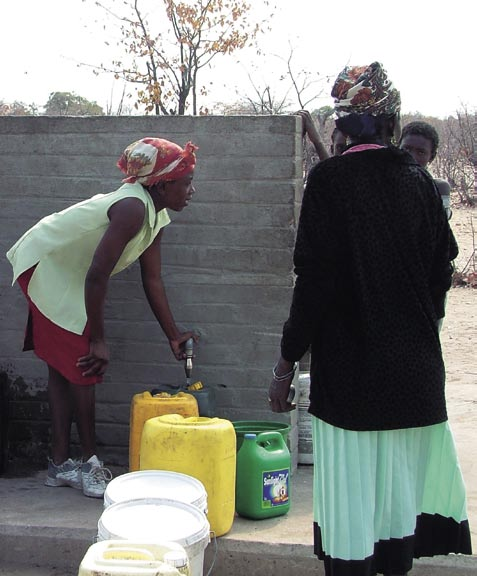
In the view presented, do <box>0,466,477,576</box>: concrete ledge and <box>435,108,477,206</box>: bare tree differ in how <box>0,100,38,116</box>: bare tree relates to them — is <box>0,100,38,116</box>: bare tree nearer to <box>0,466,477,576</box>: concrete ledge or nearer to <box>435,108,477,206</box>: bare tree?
<box>435,108,477,206</box>: bare tree

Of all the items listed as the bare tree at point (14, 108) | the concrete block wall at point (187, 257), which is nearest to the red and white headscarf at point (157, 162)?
the concrete block wall at point (187, 257)

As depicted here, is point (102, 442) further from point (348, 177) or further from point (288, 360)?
point (348, 177)

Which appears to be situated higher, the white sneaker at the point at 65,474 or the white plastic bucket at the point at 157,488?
the white plastic bucket at the point at 157,488

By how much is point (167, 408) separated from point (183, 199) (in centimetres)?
98

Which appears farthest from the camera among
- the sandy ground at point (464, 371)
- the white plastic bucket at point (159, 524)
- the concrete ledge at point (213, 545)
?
the sandy ground at point (464, 371)

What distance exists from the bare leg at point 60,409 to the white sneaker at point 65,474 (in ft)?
0.23

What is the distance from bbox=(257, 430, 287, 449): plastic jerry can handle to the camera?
4.01m

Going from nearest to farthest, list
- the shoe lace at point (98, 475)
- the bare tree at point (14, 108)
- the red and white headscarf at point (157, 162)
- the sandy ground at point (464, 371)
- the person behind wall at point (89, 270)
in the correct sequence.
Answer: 1. the person behind wall at point (89, 270)
2. the red and white headscarf at point (157, 162)
3. the shoe lace at point (98, 475)
4. the sandy ground at point (464, 371)
5. the bare tree at point (14, 108)

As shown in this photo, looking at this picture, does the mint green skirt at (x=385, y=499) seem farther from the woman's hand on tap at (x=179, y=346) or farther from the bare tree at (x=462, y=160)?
the bare tree at (x=462, y=160)

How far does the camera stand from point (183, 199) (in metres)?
4.07

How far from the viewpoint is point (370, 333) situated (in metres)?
2.62

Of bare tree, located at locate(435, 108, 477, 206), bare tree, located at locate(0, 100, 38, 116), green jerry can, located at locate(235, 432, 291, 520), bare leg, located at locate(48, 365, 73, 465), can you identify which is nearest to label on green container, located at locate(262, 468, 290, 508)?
green jerry can, located at locate(235, 432, 291, 520)

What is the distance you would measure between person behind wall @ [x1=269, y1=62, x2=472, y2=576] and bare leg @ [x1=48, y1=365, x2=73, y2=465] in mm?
1810

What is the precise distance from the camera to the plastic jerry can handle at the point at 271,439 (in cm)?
401
